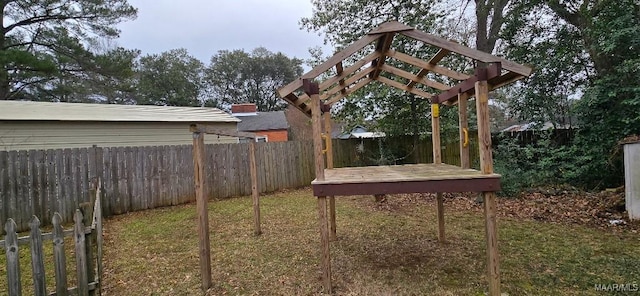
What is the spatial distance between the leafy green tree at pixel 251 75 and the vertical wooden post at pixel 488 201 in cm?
2879

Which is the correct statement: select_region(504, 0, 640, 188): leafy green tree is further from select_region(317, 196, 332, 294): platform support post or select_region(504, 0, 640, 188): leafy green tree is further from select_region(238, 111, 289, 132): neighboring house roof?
select_region(238, 111, 289, 132): neighboring house roof

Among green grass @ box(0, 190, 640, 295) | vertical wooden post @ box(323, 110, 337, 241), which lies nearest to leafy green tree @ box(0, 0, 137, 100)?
green grass @ box(0, 190, 640, 295)

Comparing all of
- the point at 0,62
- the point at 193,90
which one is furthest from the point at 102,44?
the point at 193,90

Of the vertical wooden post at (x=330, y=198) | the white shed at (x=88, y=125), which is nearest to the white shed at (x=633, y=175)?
the vertical wooden post at (x=330, y=198)

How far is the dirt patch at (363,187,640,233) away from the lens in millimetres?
5473

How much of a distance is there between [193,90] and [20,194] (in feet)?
74.9

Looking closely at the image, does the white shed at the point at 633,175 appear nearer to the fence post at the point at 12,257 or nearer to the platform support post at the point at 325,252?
the platform support post at the point at 325,252

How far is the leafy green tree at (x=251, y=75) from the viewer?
30047mm

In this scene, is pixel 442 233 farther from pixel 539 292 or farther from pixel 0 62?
pixel 0 62

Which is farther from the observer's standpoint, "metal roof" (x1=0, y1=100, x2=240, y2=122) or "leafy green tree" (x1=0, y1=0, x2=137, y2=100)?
"leafy green tree" (x1=0, y1=0, x2=137, y2=100)

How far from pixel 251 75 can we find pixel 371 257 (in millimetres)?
29191

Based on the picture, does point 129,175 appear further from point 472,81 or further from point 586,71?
point 586,71

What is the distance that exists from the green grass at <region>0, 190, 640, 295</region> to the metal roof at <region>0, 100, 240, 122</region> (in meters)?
3.88

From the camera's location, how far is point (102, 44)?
13.9 meters
